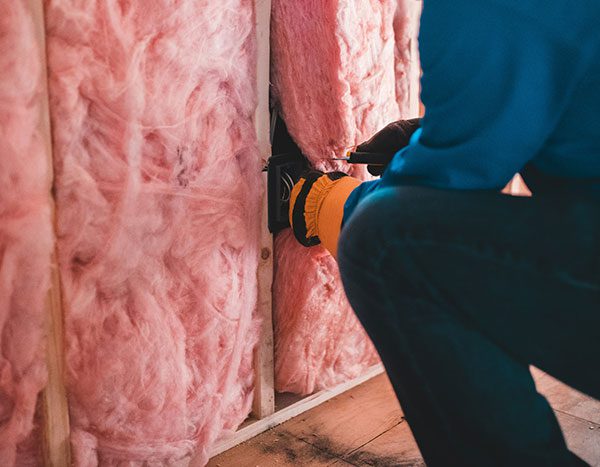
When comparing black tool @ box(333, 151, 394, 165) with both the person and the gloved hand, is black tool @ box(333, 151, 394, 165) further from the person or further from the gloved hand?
the person

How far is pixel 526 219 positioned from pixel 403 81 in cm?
111

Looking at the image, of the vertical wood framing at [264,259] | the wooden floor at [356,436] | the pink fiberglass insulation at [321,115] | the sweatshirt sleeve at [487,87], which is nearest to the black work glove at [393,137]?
the pink fiberglass insulation at [321,115]

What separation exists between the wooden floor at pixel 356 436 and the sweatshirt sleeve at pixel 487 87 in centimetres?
74

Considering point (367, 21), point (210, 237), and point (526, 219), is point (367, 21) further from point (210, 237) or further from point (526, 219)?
point (526, 219)

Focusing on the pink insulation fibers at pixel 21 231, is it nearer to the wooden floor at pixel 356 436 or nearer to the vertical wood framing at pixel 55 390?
the vertical wood framing at pixel 55 390

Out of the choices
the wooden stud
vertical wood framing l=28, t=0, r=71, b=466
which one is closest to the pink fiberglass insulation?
the wooden stud

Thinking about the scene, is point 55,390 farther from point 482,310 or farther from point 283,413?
point 482,310

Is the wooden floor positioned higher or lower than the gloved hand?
lower

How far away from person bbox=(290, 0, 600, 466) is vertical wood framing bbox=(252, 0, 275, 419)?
1.86 feet

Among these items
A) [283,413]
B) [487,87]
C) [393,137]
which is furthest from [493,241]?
[283,413]

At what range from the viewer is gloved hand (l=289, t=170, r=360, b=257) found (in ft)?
4.09

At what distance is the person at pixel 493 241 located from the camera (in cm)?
63

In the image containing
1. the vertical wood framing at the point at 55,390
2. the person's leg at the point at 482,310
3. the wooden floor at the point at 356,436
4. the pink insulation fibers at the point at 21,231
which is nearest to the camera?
the person's leg at the point at 482,310

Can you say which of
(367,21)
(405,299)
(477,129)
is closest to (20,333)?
(405,299)
